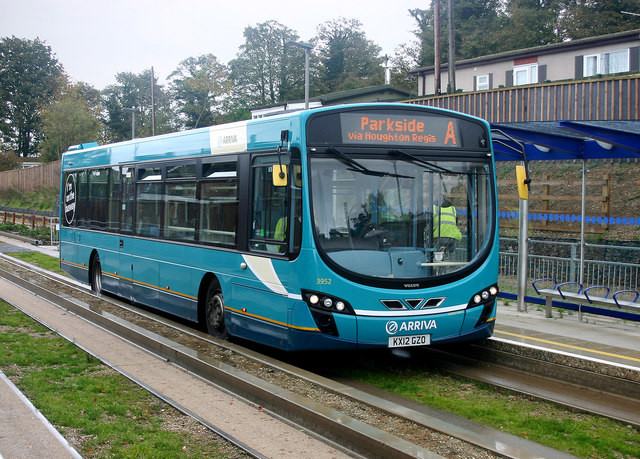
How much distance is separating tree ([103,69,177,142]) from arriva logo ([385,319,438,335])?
8790 centimetres

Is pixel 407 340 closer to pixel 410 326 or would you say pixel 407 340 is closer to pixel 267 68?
pixel 410 326

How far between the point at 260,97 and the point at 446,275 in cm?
6925

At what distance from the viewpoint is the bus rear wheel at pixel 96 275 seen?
16.0m

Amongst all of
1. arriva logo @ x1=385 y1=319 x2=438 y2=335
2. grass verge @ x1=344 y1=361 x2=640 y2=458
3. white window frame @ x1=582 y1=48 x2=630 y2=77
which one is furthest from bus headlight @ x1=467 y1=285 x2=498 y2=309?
white window frame @ x1=582 y1=48 x2=630 y2=77

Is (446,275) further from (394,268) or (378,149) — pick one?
(378,149)

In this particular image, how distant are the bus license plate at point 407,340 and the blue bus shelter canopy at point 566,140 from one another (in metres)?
3.90

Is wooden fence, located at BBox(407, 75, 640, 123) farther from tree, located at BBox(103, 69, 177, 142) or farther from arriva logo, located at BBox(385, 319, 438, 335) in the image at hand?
tree, located at BBox(103, 69, 177, 142)

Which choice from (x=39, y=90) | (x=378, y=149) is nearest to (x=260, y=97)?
(x=39, y=90)

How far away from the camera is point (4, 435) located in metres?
6.21

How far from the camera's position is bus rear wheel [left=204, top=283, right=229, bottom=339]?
1066 cm

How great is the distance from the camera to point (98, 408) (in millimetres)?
7156

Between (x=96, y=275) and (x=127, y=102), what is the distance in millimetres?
88981

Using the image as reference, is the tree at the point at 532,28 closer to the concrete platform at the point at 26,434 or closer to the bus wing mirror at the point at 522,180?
the bus wing mirror at the point at 522,180

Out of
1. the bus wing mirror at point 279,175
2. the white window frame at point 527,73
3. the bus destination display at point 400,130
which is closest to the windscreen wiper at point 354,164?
the bus destination display at point 400,130
